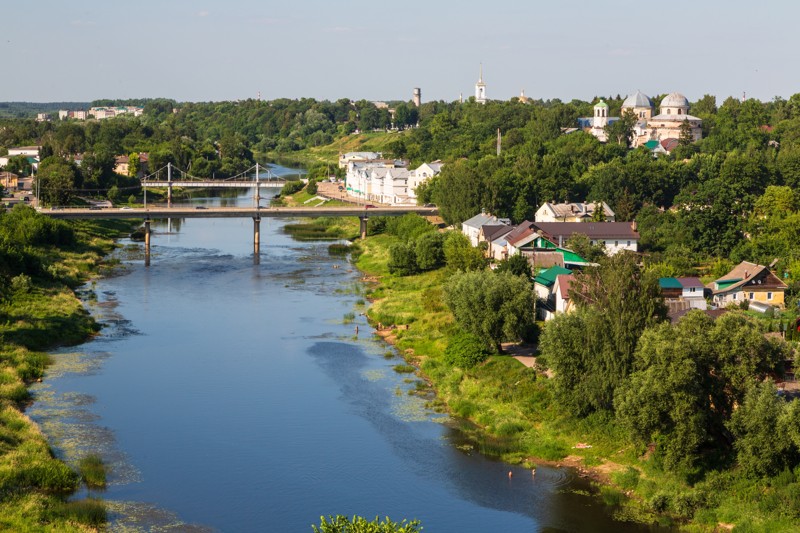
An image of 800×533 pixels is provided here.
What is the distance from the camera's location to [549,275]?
39531mm

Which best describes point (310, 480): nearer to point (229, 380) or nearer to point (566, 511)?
point (566, 511)

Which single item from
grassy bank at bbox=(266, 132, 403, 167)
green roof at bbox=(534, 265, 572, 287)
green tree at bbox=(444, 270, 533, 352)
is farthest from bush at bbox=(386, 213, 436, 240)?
grassy bank at bbox=(266, 132, 403, 167)

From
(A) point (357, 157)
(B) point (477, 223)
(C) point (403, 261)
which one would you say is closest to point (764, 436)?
(C) point (403, 261)

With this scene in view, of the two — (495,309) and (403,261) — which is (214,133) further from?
(495,309)

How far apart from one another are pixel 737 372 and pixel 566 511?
499cm

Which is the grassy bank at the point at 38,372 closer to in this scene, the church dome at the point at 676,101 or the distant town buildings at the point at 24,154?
the distant town buildings at the point at 24,154

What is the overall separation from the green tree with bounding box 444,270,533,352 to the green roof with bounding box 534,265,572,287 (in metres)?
3.86

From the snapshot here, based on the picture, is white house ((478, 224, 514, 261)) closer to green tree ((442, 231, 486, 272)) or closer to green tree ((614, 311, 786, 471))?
green tree ((442, 231, 486, 272))

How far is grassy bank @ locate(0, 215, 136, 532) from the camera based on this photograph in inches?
871

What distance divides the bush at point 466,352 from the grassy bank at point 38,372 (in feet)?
40.2

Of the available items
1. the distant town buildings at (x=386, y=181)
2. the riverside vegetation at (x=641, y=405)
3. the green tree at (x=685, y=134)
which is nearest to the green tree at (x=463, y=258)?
the riverside vegetation at (x=641, y=405)

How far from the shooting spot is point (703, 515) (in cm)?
2247

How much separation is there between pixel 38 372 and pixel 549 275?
18.2 m

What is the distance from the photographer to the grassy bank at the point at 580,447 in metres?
22.3
